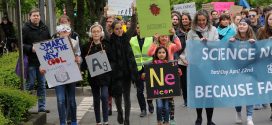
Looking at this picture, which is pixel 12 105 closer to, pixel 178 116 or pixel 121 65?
pixel 121 65

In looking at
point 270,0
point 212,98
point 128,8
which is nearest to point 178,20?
point 128,8

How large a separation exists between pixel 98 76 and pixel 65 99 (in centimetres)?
61

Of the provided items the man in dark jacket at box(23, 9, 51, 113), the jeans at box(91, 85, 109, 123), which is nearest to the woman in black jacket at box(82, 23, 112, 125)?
the jeans at box(91, 85, 109, 123)

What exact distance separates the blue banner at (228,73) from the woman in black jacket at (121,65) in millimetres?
1012

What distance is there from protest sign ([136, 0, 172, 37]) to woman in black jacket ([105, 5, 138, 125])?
55 cm

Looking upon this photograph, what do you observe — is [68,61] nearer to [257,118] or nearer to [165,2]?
[165,2]

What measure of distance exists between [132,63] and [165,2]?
111 cm

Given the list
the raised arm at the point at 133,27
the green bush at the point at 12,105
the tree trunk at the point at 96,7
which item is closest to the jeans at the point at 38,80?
the raised arm at the point at 133,27

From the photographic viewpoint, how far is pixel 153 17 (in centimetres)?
923

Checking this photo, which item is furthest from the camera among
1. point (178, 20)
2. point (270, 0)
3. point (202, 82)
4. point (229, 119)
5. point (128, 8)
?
point (270, 0)

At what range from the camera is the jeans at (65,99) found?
936cm

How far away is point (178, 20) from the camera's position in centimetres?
1199

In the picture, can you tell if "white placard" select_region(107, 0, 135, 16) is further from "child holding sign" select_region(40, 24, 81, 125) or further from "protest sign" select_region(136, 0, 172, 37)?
"protest sign" select_region(136, 0, 172, 37)

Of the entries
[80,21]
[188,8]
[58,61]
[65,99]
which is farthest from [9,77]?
[80,21]
